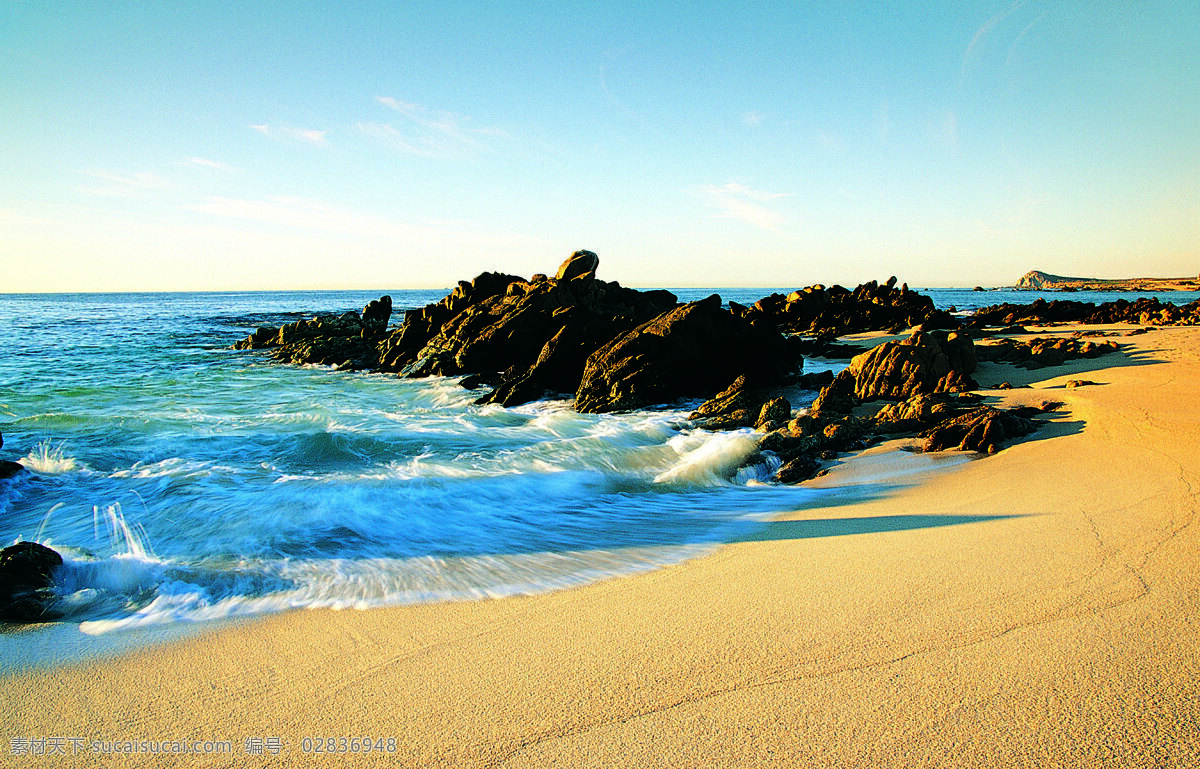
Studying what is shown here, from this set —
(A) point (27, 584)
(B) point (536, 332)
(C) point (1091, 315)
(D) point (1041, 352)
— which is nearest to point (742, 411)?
(D) point (1041, 352)

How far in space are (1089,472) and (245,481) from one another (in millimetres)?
9292

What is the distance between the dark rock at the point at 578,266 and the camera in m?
20.8

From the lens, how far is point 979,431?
23.4 ft

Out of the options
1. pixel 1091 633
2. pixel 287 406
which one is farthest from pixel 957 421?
pixel 287 406

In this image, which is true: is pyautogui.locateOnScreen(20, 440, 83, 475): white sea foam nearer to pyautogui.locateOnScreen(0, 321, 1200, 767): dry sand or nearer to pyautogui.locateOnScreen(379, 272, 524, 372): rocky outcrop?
pyautogui.locateOnScreen(0, 321, 1200, 767): dry sand

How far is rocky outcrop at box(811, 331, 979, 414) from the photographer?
34.3ft

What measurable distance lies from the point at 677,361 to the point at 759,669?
→ 10734 mm

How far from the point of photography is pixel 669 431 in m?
10.0

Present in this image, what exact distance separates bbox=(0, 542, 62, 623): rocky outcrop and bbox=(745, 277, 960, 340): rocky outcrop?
2240 cm

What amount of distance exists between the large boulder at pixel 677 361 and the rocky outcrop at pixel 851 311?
963cm

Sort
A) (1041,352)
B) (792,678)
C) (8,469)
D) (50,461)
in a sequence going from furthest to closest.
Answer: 1. (1041,352)
2. (50,461)
3. (8,469)
4. (792,678)

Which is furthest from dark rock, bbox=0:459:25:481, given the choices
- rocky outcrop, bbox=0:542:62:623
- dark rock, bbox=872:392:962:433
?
dark rock, bbox=872:392:962:433

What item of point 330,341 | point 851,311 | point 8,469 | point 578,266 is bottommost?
point 8,469

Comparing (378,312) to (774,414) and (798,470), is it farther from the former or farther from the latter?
(798,470)
